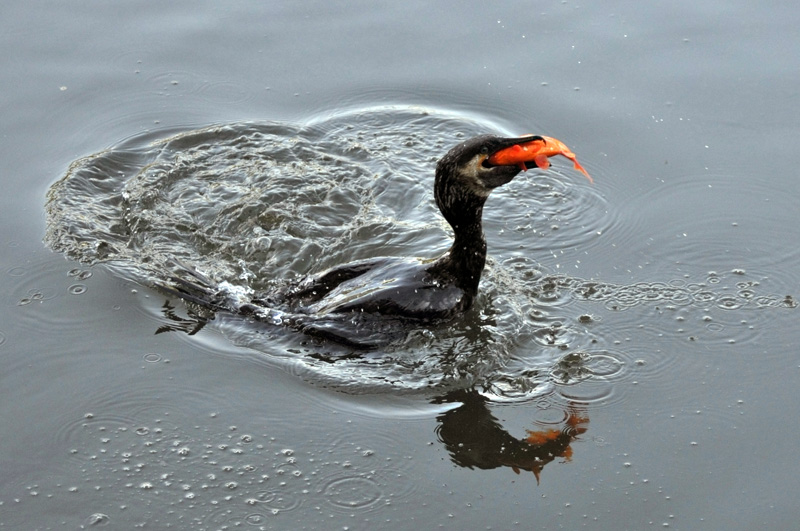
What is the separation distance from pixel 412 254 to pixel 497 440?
6.04ft

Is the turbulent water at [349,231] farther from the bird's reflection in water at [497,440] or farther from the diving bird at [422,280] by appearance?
the bird's reflection in water at [497,440]

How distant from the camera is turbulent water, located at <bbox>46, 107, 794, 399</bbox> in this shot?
531cm

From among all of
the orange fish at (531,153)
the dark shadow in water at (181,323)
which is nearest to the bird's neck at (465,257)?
the orange fish at (531,153)

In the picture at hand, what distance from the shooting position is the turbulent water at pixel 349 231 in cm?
531

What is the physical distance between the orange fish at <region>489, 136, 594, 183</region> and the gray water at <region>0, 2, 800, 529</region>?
0.92 m

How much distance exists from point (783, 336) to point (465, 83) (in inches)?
130

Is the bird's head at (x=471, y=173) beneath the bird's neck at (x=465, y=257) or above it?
above

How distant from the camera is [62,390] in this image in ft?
16.7

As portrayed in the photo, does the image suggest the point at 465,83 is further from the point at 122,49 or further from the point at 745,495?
the point at 745,495

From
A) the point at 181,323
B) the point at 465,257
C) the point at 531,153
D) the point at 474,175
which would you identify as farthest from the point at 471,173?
the point at 181,323

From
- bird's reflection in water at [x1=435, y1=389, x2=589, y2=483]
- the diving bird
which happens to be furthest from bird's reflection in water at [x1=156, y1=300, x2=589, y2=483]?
the diving bird

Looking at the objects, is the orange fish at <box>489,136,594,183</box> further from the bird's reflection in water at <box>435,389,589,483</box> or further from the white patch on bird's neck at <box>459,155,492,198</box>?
the bird's reflection in water at <box>435,389,589,483</box>

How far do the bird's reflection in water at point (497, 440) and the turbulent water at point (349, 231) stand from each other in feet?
0.74

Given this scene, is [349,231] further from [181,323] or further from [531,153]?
[531,153]
